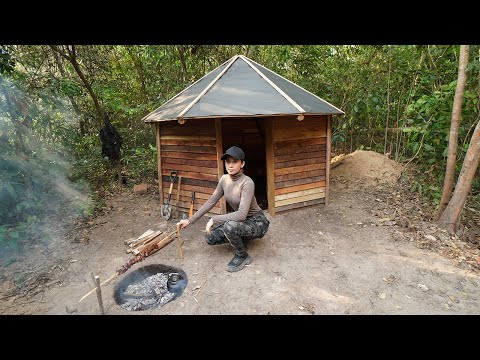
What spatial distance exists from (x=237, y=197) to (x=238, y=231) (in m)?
0.47

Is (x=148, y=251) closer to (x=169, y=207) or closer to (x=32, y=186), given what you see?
(x=169, y=207)

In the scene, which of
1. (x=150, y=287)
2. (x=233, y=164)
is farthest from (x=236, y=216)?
(x=150, y=287)

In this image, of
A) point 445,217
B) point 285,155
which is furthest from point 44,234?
point 445,217

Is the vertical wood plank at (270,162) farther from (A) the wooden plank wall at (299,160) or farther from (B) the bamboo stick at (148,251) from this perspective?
(B) the bamboo stick at (148,251)

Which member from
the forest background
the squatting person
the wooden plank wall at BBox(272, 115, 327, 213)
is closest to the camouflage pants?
A: the squatting person

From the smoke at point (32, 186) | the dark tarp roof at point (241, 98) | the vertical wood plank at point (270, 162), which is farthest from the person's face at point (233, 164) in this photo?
the smoke at point (32, 186)

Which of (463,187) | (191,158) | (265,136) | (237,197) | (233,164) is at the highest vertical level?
(265,136)

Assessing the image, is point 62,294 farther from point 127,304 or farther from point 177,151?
point 177,151

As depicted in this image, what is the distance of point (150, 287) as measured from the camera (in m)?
3.46

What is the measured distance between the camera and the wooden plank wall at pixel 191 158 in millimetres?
4910

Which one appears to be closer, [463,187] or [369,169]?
[463,187]

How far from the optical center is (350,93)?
852 cm

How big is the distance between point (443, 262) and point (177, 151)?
5.00 m

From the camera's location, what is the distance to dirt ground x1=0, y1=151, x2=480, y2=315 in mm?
3043
